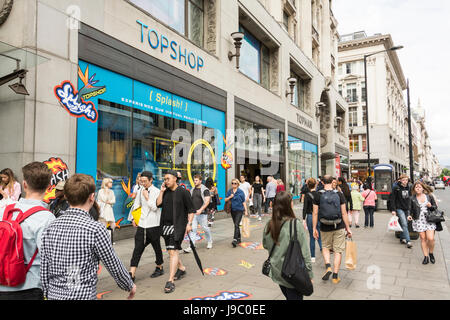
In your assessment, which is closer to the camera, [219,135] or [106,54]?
[106,54]

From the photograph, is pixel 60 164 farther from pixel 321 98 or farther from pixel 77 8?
pixel 321 98

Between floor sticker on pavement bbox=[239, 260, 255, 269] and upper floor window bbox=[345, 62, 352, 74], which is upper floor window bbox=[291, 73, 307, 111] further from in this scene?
upper floor window bbox=[345, 62, 352, 74]

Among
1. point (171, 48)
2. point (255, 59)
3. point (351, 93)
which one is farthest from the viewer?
point (351, 93)

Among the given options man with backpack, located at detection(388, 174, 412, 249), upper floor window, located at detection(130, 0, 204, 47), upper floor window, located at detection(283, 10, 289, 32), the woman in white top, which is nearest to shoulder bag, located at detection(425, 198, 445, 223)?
man with backpack, located at detection(388, 174, 412, 249)

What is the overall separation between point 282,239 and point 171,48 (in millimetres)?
9599

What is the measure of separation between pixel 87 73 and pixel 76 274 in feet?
24.1

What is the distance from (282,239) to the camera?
3271mm

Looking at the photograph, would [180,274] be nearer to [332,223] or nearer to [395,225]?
[332,223]

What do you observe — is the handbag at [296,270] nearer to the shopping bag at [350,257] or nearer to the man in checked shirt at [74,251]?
the man in checked shirt at [74,251]

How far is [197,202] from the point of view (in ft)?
25.6

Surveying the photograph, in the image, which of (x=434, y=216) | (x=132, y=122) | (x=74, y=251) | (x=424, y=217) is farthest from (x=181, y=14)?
(x=74, y=251)

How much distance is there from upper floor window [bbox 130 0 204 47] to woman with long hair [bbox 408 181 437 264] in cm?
975
